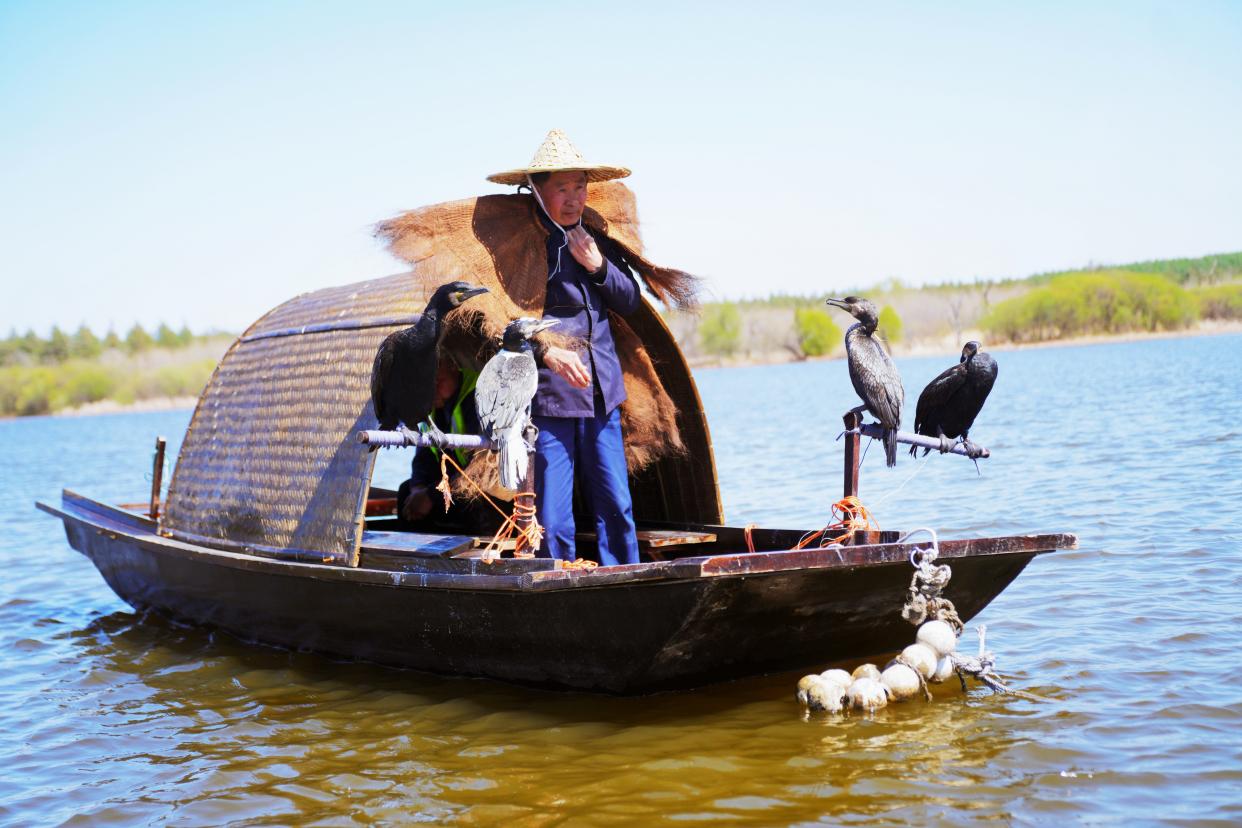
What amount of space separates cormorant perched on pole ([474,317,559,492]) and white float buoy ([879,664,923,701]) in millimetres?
1641

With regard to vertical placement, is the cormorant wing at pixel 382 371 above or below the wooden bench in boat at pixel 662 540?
above

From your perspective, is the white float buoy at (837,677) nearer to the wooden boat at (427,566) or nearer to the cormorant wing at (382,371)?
the wooden boat at (427,566)

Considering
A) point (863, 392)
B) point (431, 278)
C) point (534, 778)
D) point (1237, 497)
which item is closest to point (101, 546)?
point (431, 278)

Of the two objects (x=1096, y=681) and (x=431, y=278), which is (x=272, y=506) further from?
(x=1096, y=681)

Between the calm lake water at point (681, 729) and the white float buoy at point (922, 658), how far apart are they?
148mm

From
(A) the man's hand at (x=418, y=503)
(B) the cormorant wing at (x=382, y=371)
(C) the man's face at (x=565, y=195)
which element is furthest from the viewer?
(A) the man's hand at (x=418, y=503)

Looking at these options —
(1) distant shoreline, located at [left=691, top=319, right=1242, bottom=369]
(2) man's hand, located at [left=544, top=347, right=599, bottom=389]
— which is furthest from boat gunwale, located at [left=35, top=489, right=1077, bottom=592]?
(1) distant shoreline, located at [left=691, top=319, right=1242, bottom=369]

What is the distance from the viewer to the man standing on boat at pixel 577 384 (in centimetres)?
470

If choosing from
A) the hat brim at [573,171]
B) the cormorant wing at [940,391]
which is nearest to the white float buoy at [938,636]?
the cormorant wing at [940,391]

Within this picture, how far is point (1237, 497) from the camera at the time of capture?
8453 mm

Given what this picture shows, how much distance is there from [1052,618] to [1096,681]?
113 centimetres

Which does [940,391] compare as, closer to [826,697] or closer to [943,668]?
[943,668]

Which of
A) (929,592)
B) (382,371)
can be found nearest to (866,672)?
(929,592)

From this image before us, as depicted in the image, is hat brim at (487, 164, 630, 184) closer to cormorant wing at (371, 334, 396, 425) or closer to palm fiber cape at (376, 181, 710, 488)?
palm fiber cape at (376, 181, 710, 488)
